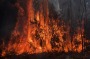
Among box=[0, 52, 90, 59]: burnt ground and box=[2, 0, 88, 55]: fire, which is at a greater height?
box=[2, 0, 88, 55]: fire

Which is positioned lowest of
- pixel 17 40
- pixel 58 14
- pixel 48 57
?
pixel 48 57

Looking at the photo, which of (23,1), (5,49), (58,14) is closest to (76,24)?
(58,14)

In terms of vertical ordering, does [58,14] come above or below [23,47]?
above

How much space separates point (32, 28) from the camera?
5.35 meters

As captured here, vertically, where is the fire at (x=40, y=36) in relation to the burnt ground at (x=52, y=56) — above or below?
above

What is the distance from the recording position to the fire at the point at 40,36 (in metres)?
5.21

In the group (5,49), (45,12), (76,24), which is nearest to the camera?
(5,49)

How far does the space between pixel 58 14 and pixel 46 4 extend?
0.37m

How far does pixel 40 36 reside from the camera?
5422 millimetres

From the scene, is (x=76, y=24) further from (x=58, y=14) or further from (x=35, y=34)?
(x=35, y=34)

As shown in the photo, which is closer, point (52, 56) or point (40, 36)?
point (40, 36)

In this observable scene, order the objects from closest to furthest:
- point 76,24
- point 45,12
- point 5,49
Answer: point 5,49, point 45,12, point 76,24

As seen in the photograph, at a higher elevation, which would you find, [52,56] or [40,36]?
[40,36]

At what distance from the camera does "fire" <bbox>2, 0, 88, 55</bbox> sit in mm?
5215
